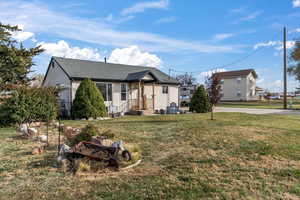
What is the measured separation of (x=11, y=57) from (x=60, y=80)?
11.6 feet

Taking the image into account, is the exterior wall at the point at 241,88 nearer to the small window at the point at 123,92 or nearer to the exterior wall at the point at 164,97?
the exterior wall at the point at 164,97

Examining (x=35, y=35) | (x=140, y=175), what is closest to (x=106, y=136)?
(x=140, y=175)

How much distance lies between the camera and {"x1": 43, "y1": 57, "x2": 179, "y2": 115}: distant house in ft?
44.8

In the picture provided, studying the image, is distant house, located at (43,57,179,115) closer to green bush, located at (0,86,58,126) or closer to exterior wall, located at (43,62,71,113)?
exterior wall, located at (43,62,71,113)

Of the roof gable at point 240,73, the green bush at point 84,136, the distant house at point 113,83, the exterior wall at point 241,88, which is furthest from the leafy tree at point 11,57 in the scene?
the exterior wall at point 241,88

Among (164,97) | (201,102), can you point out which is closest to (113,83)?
Result: (164,97)

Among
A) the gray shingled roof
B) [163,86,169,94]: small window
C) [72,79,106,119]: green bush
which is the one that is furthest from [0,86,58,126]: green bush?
[163,86,169,94]: small window

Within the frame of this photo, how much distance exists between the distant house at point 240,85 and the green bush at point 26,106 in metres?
38.1

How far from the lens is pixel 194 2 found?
11.4 meters

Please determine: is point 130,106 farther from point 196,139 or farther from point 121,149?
point 121,149

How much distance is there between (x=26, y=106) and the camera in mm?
9008

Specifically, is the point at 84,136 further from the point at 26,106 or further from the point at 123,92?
the point at 123,92

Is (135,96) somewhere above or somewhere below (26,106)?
above

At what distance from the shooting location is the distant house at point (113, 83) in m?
13.6
